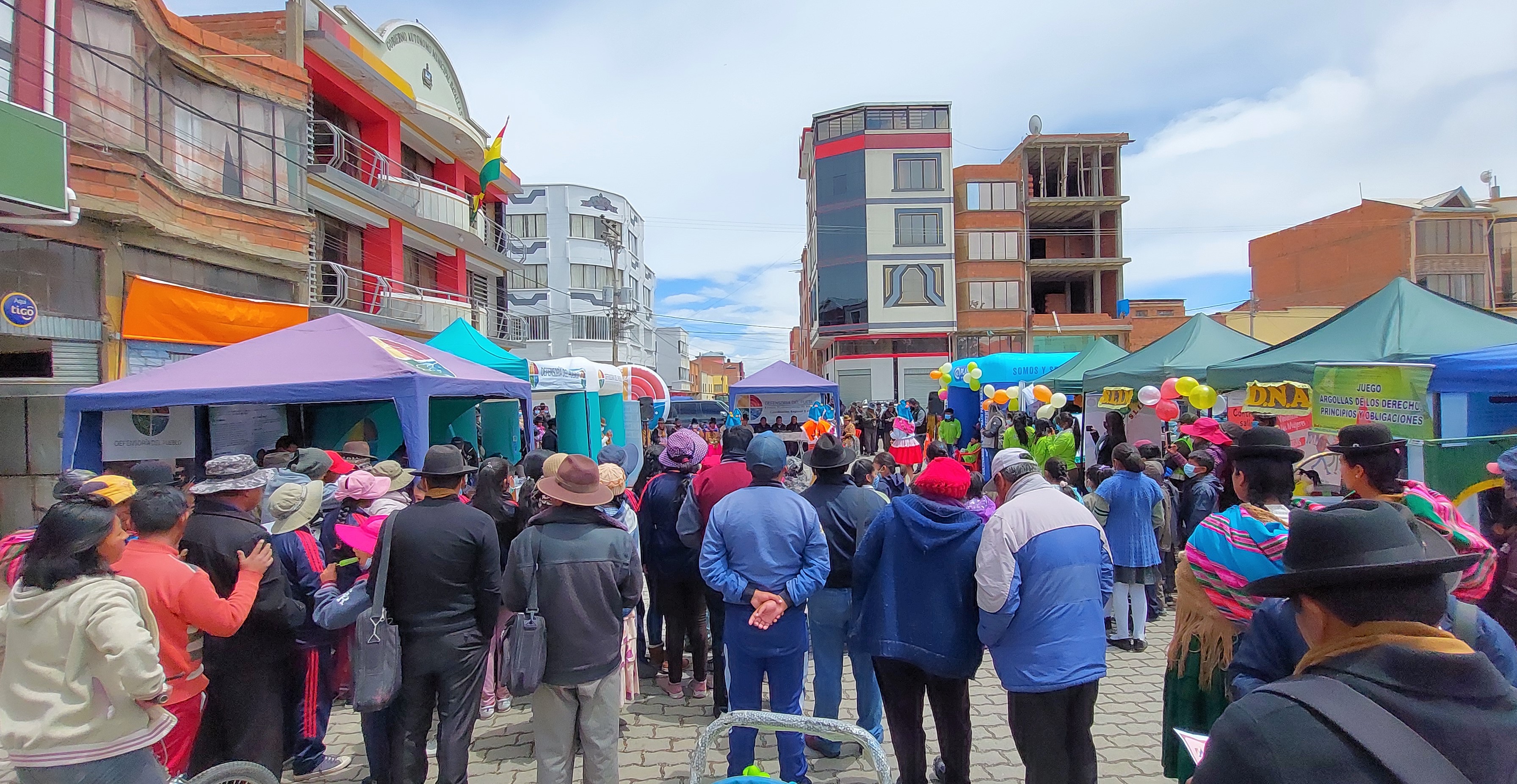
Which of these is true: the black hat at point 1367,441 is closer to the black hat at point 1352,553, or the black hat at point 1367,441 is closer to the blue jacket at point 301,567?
the black hat at point 1352,553

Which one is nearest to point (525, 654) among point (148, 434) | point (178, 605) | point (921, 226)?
point (178, 605)

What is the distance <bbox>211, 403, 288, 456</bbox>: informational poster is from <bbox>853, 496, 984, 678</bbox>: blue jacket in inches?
310

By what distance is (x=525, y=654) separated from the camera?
308cm

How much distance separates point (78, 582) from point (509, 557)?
1.48 meters

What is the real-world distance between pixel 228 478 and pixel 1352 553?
4010mm

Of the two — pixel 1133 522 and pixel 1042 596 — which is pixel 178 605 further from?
pixel 1133 522

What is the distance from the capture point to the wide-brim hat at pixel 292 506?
3467 mm

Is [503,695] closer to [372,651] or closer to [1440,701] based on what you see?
[372,651]

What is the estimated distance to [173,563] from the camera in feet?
9.07

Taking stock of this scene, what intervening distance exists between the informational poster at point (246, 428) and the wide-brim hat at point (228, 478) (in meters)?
5.76

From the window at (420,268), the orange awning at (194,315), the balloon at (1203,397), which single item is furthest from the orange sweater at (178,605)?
the window at (420,268)

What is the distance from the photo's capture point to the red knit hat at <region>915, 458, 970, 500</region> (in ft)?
10.5

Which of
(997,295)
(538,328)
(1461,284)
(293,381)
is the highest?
(997,295)

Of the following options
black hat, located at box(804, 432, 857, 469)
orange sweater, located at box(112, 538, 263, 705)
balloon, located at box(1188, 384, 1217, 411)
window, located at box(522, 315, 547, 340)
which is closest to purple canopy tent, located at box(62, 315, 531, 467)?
orange sweater, located at box(112, 538, 263, 705)
